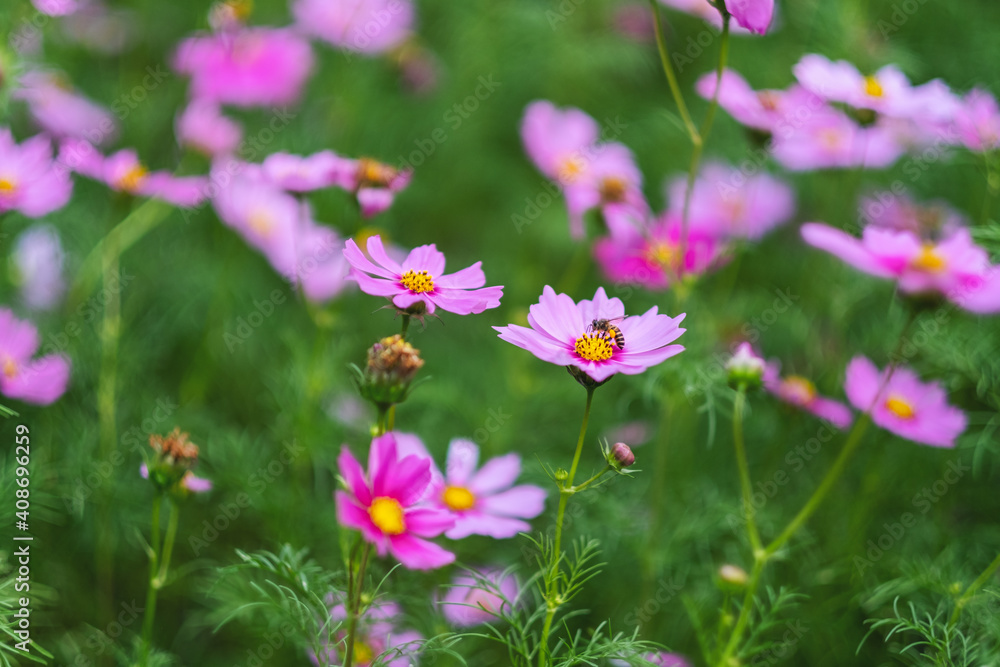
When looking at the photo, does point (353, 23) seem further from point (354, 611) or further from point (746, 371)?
point (354, 611)

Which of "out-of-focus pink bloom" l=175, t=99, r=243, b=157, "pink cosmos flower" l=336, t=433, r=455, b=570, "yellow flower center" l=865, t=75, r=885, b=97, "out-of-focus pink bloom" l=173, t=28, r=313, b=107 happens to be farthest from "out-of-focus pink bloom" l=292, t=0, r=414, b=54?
"pink cosmos flower" l=336, t=433, r=455, b=570

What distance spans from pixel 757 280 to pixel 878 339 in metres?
0.44

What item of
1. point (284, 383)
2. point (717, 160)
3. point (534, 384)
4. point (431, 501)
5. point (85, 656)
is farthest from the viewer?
point (717, 160)

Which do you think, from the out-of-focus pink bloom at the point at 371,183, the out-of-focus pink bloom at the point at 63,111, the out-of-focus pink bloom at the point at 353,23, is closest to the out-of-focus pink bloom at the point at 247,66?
the out-of-focus pink bloom at the point at 353,23

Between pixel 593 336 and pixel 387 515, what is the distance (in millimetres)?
223

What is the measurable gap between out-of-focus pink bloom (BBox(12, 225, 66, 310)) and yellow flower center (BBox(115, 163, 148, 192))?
1.10 feet

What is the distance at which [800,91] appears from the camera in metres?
1.09

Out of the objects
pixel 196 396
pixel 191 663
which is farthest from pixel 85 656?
pixel 196 396

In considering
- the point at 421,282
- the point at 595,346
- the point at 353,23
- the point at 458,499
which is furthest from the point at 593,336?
the point at 353,23

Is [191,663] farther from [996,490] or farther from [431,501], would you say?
[996,490]

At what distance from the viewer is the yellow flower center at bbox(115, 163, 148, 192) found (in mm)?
1030

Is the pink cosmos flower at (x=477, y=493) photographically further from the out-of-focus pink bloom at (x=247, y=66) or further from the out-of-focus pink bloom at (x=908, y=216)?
the out-of-focus pink bloom at (x=247, y=66)

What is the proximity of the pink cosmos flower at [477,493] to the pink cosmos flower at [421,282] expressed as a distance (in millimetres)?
201

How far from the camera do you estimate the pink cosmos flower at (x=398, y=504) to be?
1.98 feet
